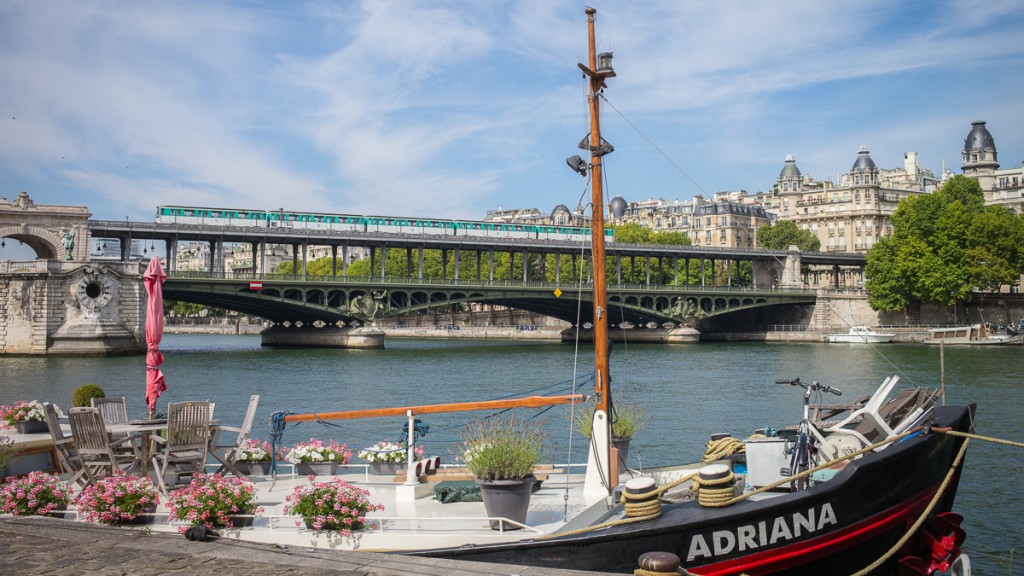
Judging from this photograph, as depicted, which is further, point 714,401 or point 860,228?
point 860,228

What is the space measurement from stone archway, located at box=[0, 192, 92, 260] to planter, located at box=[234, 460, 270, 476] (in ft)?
198

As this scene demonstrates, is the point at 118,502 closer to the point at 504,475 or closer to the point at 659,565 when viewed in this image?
the point at 504,475

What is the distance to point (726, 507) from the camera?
29.3ft

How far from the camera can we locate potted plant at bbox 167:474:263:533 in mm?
8844

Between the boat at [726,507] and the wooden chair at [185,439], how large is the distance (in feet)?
3.76

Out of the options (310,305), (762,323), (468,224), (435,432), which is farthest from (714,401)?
(762,323)

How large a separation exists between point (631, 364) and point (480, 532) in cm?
5103

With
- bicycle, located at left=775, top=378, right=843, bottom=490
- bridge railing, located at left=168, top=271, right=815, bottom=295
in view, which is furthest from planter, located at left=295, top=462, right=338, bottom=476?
bridge railing, located at left=168, top=271, right=815, bottom=295

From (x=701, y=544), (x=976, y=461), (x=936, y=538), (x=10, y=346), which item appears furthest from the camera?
(x=10, y=346)

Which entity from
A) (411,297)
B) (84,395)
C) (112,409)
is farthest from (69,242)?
(112,409)

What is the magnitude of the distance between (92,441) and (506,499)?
4757 mm

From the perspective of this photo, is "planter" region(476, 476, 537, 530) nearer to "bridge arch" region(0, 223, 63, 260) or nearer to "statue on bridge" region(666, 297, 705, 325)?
"bridge arch" region(0, 223, 63, 260)

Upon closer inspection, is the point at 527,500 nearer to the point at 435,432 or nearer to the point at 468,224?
the point at 435,432

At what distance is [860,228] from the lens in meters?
145
